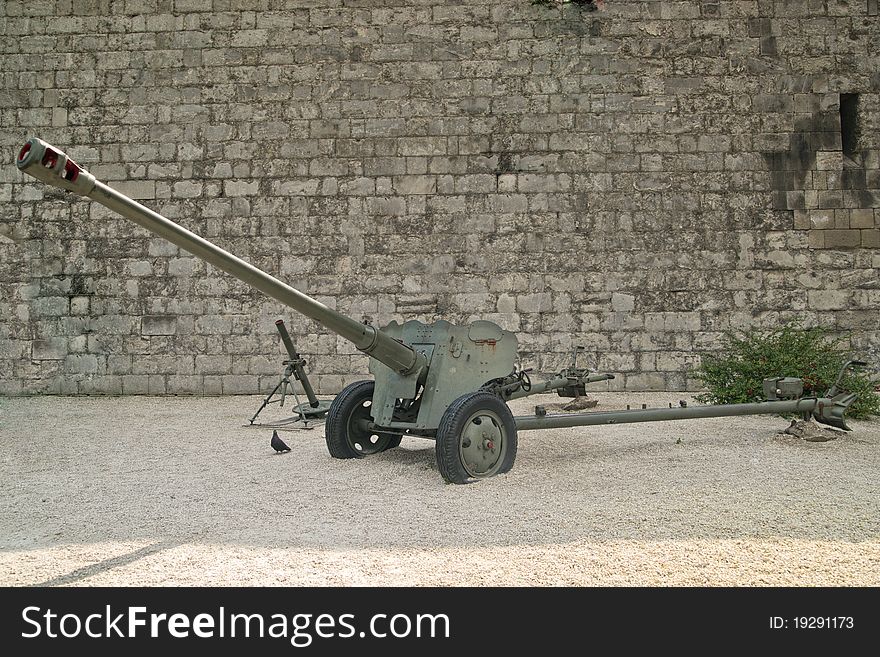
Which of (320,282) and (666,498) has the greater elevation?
(320,282)

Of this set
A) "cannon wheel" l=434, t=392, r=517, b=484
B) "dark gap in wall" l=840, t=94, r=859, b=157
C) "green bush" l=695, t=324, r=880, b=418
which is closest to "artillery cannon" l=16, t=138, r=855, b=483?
"cannon wheel" l=434, t=392, r=517, b=484

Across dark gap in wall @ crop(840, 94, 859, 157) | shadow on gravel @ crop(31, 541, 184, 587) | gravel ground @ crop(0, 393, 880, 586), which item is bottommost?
gravel ground @ crop(0, 393, 880, 586)

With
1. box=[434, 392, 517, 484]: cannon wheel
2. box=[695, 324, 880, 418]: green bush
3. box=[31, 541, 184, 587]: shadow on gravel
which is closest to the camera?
box=[31, 541, 184, 587]: shadow on gravel

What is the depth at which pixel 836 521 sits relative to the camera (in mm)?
3537

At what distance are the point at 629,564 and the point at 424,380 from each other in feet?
6.76

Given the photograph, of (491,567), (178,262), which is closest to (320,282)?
(178,262)

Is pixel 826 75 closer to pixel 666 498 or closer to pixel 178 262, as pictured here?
pixel 666 498

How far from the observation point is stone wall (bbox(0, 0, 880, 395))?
8.31 meters

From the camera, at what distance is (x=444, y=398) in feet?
15.0

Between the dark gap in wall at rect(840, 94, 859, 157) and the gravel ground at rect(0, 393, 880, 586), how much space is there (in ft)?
12.5

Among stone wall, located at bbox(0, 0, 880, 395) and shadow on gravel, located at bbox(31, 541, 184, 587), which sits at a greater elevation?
stone wall, located at bbox(0, 0, 880, 395)

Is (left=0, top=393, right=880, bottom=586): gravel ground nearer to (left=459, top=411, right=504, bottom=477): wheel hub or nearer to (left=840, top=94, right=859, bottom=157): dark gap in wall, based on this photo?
(left=459, top=411, right=504, bottom=477): wheel hub

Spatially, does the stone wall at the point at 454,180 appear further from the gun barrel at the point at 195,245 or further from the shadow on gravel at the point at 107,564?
the shadow on gravel at the point at 107,564

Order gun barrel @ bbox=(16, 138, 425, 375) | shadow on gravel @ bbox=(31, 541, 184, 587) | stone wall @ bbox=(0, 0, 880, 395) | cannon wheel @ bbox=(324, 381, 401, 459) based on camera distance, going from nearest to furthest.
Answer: shadow on gravel @ bbox=(31, 541, 184, 587), gun barrel @ bbox=(16, 138, 425, 375), cannon wheel @ bbox=(324, 381, 401, 459), stone wall @ bbox=(0, 0, 880, 395)
